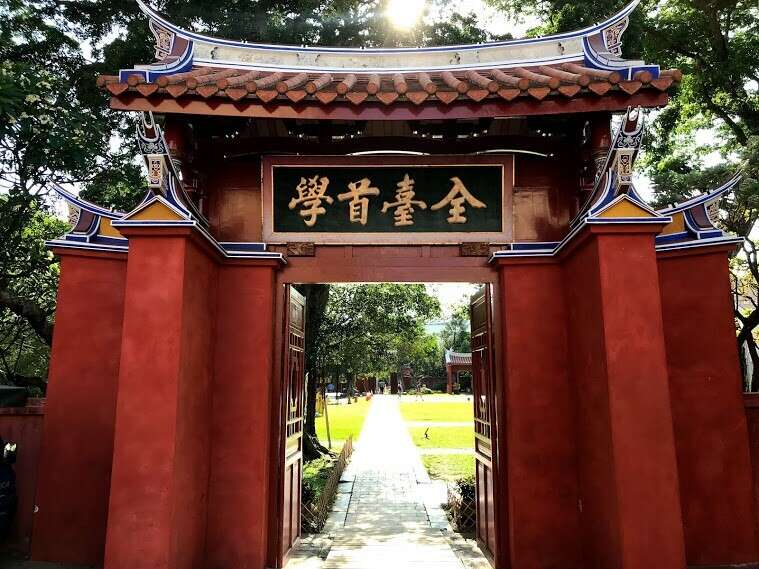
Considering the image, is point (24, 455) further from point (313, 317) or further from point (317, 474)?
point (313, 317)

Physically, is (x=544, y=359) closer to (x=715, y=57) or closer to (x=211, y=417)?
(x=211, y=417)

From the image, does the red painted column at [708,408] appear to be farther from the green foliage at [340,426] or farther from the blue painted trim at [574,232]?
the green foliage at [340,426]

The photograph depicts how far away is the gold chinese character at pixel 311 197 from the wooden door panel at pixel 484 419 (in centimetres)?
197

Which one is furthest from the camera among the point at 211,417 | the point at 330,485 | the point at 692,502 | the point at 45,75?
the point at 330,485

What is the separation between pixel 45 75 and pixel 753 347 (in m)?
13.6

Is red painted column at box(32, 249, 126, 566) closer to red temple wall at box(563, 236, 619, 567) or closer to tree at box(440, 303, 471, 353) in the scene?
red temple wall at box(563, 236, 619, 567)

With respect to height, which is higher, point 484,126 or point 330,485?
point 484,126

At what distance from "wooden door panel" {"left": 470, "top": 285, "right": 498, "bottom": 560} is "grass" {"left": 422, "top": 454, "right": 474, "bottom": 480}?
20.5 ft

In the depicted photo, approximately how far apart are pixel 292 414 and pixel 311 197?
2465 mm

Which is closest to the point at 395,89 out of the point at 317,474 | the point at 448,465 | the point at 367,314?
the point at 317,474

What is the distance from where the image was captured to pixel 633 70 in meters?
4.79

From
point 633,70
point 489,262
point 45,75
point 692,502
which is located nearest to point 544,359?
point 489,262

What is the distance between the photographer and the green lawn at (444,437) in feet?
61.9

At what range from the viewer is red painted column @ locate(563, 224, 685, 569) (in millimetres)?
4180
